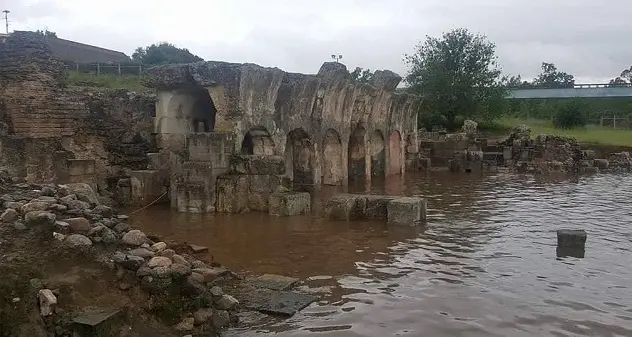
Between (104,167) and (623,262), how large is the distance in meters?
12.4

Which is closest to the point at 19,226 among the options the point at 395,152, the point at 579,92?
the point at 395,152

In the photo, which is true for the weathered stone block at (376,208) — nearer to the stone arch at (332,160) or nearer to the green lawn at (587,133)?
the stone arch at (332,160)

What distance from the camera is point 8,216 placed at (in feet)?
19.7

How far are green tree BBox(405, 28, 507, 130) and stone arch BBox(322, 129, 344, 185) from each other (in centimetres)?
1747

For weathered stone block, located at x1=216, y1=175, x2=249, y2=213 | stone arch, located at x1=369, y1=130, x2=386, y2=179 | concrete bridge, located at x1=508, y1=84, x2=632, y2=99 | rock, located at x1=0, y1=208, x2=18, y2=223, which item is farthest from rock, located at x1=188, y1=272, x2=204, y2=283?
concrete bridge, located at x1=508, y1=84, x2=632, y2=99

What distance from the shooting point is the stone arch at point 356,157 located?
22062mm

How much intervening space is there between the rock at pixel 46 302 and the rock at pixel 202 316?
129 cm

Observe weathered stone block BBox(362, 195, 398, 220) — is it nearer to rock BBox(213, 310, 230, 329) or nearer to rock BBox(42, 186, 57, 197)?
rock BBox(213, 310, 230, 329)

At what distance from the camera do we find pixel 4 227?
5.88 m

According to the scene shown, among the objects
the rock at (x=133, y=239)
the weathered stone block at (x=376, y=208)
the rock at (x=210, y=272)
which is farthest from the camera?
the weathered stone block at (x=376, y=208)

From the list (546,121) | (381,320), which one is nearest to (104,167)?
(381,320)

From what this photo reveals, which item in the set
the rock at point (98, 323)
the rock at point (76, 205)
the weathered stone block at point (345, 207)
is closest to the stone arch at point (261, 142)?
the weathered stone block at point (345, 207)

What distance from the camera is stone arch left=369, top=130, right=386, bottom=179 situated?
23719mm

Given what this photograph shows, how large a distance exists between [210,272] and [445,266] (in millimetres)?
3312
